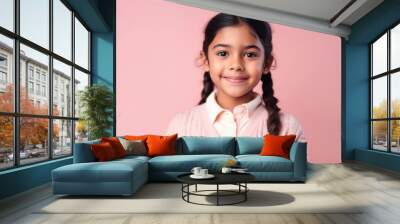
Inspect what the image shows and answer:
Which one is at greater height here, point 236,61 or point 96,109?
point 236,61

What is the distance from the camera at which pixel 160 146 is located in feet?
21.9

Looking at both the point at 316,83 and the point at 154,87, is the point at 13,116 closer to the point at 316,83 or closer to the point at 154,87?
the point at 154,87

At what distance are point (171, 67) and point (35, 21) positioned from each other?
3.13 metres

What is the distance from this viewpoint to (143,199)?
474 cm

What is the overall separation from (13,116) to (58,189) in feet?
3.64

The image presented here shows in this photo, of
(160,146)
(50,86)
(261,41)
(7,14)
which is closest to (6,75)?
(7,14)

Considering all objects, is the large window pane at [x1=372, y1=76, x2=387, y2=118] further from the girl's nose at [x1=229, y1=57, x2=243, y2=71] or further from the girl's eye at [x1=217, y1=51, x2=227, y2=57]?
the girl's eye at [x1=217, y1=51, x2=227, y2=57]

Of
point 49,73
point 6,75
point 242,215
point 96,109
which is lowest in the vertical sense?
point 242,215

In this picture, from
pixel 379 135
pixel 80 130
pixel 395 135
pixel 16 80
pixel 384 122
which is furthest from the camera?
pixel 379 135

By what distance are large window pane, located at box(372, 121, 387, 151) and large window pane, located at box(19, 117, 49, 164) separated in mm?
6784

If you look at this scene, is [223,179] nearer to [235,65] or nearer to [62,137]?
[62,137]

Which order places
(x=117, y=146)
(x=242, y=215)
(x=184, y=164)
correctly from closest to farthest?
(x=242, y=215), (x=184, y=164), (x=117, y=146)

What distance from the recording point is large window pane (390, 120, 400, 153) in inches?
301

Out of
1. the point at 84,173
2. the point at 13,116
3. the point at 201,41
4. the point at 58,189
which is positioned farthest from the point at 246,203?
the point at 201,41
